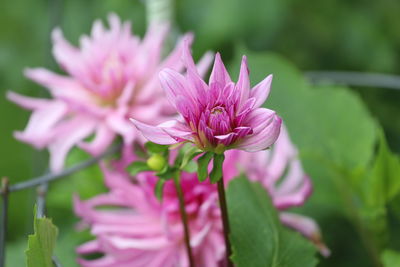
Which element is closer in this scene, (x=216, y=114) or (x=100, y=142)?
(x=216, y=114)

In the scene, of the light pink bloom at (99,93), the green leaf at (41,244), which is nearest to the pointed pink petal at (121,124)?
the light pink bloom at (99,93)

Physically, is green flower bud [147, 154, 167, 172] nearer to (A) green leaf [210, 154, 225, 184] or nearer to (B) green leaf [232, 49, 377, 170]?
(A) green leaf [210, 154, 225, 184]

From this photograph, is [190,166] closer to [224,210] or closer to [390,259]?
[224,210]

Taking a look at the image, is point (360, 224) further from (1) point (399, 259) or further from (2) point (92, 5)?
(2) point (92, 5)

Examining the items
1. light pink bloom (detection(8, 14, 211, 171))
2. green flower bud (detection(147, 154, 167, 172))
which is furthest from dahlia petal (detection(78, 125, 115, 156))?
green flower bud (detection(147, 154, 167, 172))

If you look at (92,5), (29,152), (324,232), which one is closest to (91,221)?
(324,232)

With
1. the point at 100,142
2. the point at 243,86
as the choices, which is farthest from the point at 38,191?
the point at 243,86
